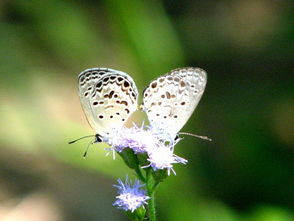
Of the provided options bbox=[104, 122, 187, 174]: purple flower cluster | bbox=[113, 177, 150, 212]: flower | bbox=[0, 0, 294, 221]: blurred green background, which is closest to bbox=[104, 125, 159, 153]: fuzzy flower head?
bbox=[104, 122, 187, 174]: purple flower cluster

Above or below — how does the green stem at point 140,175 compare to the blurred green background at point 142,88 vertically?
above

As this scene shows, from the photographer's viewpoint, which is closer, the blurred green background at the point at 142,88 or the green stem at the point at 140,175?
the green stem at the point at 140,175

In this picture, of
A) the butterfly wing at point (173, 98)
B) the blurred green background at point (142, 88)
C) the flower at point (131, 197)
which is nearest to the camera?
the flower at point (131, 197)

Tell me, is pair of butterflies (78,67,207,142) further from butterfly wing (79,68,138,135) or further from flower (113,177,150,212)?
flower (113,177,150,212)

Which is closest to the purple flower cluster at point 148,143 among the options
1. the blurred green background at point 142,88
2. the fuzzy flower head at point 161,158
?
the fuzzy flower head at point 161,158

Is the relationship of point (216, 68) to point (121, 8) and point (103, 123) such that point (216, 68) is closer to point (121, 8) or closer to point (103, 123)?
point (121, 8)

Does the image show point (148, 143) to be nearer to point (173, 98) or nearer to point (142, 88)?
point (173, 98)

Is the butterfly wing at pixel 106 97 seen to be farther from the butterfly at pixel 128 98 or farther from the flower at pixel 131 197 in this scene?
the flower at pixel 131 197

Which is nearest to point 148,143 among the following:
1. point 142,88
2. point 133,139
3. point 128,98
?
point 133,139
